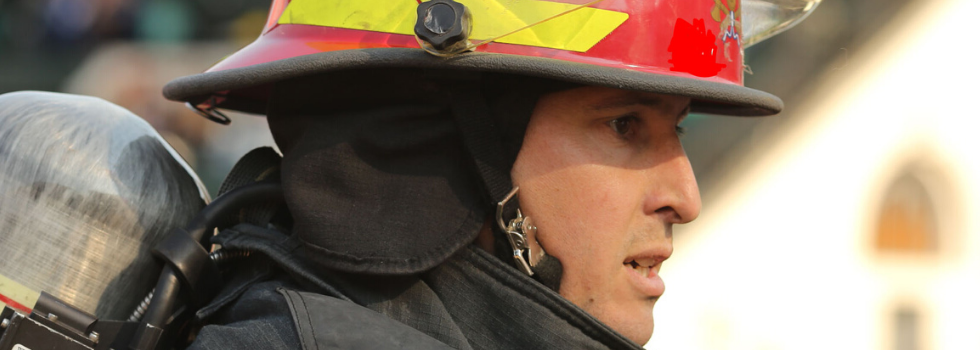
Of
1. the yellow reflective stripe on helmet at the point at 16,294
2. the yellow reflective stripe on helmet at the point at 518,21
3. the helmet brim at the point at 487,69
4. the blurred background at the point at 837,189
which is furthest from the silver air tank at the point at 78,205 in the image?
the blurred background at the point at 837,189

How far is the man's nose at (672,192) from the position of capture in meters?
2.03

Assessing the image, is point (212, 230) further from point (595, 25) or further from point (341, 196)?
point (595, 25)

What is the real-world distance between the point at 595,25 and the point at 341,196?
0.66 m

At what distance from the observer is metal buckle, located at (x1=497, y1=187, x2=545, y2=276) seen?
1.90 m

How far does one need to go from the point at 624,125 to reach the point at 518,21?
1.23 feet

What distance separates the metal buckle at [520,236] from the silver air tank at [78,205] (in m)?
0.75

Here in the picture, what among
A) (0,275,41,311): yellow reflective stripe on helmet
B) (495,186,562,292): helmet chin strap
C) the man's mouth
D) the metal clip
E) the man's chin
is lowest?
(0,275,41,311): yellow reflective stripe on helmet

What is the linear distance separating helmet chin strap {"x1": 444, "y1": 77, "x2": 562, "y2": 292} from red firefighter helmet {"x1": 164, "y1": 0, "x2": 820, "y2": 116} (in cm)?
13

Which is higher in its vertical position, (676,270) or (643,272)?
(676,270)

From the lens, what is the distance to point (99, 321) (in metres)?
1.70

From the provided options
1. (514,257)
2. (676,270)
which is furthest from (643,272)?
(676,270)

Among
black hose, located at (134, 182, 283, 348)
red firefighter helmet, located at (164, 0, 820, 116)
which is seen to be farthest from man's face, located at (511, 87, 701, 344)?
black hose, located at (134, 182, 283, 348)

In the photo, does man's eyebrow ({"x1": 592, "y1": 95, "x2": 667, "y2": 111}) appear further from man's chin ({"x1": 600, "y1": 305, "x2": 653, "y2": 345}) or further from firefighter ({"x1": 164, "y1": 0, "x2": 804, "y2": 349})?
man's chin ({"x1": 600, "y1": 305, "x2": 653, "y2": 345})

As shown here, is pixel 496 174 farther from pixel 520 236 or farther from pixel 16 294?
pixel 16 294
